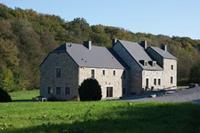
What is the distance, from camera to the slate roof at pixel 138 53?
73.1 metres

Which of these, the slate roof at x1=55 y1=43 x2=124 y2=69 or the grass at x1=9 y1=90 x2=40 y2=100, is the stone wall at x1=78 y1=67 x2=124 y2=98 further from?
the grass at x1=9 y1=90 x2=40 y2=100

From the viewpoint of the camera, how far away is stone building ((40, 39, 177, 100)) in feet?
212

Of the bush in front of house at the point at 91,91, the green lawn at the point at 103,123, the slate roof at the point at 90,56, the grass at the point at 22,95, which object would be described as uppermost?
the slate roof at the point at 90,56

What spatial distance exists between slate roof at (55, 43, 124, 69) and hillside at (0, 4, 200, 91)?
22340mm

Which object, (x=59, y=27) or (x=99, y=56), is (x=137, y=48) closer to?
(x=99, y=56)

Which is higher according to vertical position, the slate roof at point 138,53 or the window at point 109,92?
the slate roof at point 138,53

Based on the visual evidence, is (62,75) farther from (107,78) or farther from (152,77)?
(152,77)

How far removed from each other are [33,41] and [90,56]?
107ft

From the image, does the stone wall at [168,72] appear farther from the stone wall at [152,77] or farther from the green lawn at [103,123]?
the green lawn at [103,123]

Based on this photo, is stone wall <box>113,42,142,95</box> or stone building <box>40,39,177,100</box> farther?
stone wall <box>113,42,142,95</box>

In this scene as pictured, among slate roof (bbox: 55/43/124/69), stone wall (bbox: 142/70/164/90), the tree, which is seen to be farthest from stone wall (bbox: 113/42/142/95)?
the tree

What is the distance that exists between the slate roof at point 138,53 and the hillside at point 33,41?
17.4 meters

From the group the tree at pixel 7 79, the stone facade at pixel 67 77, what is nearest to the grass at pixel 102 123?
the stone facade at pixel 67 77

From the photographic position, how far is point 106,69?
223ft
